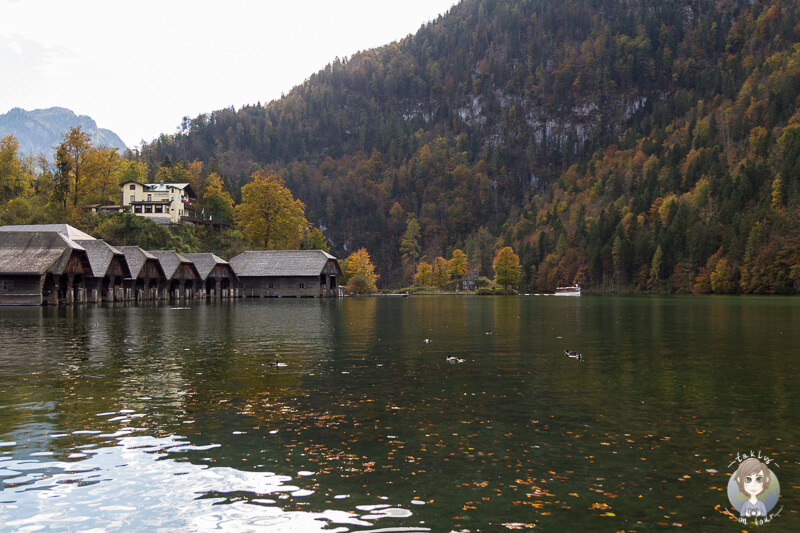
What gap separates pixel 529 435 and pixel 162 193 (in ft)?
425

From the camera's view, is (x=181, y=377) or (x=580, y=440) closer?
(x=580, y=440)

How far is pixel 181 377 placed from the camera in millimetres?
22828

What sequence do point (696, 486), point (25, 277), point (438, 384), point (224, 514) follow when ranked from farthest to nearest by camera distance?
1. point (25, 277)
2. point (438, 384)
3. point (696, 486)
4. point (224, 514)

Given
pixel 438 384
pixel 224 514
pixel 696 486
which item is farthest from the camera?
pixel 438 384

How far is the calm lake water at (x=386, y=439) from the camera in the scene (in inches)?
404

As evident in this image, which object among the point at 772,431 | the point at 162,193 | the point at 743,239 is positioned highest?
the point at 162,193

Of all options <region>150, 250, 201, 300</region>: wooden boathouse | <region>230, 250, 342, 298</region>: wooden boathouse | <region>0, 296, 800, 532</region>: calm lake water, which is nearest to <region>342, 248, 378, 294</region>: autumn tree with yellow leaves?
<region>230, 250, 342, 298</region>: wooden boathouse

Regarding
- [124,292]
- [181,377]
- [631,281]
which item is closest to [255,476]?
[181,377]

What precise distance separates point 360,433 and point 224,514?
16.9 feet

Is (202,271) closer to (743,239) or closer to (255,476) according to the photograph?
(255,476)

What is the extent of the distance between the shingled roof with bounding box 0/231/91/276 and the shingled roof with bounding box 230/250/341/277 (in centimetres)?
3919

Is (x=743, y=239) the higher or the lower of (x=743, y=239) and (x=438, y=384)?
the higher

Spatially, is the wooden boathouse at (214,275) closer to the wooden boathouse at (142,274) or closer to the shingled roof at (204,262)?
the shingled roof at (204,262)

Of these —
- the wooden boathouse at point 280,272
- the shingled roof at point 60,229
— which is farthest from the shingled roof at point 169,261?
the wooden boathouse at point 280,272
